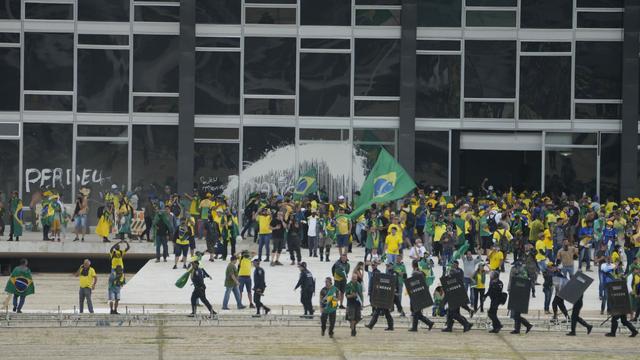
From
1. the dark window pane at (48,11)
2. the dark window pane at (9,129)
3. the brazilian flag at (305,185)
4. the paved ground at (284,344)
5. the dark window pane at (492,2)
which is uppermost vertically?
the dark window pane at (492,2)

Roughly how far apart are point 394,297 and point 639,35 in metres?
19.7

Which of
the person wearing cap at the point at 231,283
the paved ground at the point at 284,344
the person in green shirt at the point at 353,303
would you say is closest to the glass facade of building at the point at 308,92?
A: the person wearing cap at the point at 231,283

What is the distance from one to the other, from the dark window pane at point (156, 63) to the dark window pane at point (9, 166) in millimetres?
4473

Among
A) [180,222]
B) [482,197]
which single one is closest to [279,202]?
[180,222]

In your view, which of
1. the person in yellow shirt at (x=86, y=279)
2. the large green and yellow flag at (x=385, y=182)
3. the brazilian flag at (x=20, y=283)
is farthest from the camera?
the large green and yellow flag at (x=385, y=182)

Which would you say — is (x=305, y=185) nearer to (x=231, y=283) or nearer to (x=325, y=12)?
(x=325, y=12)

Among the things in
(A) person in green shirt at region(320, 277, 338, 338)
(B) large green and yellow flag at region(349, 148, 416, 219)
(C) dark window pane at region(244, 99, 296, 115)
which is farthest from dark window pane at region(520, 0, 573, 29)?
(A) person in green shirt at region(320, 277, 338, 338)

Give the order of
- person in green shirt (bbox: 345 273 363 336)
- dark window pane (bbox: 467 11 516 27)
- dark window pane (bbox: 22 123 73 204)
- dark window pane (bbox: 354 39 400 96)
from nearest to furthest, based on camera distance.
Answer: person in green shirt (bbox: 345 273 363 336)
dark window pane (bbox: 22 123 73 204)
dark window pane (bbox: 354 39 400 96)
dark window pane (bbox: 467 11 516 27)

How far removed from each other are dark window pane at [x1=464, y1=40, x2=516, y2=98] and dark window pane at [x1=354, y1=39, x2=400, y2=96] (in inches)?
95.0

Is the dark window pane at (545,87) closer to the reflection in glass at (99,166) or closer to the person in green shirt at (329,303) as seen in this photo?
the reflection in glass at (99,166)

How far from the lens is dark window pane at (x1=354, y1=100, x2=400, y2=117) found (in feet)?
151

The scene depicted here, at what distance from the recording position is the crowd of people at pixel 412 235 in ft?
103

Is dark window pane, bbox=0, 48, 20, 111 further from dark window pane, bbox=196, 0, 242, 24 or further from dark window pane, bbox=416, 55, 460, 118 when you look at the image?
dark window pane, bbox=416, 55, 460, 118

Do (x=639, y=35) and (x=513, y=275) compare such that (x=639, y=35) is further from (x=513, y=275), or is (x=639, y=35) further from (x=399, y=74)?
(x=513, y=275)
